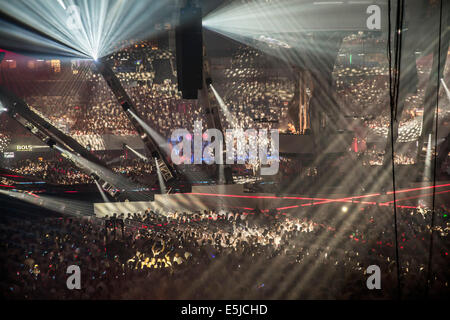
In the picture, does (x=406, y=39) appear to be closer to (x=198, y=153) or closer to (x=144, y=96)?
(x=198, y=153)

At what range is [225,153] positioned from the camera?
8.67m

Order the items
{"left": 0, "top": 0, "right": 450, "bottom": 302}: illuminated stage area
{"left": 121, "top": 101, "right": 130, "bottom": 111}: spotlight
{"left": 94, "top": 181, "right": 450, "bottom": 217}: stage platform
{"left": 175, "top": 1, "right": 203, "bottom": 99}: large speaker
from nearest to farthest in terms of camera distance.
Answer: {"left": 0, "top": 0, "right": 450, "bottom": 302}: illuminated stage area, {"left": 175, "top": 1, "right": 203, "bottom": 99}: large speaker, {"left": 121, "top": 101, "right": 130, "bottom": 111}: spotlight, {"left": 94, "top": 181, "right": 450, "bottom": 217}: stage platform

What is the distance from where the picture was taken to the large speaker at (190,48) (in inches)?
164

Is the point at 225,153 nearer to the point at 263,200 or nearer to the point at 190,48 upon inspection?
the point at 263,200

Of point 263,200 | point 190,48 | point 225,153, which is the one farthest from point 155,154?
point 190,48

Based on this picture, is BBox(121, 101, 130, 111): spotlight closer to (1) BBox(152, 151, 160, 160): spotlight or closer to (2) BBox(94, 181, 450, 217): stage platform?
(1) BBox(152, 151, 160, 160): spotlight

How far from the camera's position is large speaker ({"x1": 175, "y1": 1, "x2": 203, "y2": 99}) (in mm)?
4163

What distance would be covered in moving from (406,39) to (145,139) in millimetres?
6481

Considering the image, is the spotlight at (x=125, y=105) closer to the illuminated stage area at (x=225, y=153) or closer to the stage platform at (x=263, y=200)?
the illuminated stage area at (x=225, y=153)

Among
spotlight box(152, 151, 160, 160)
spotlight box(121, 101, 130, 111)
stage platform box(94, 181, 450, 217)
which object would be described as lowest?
stage platform box(94, 181, 450, 217)

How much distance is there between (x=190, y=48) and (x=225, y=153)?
4.59 meters

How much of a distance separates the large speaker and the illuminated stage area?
2 cm

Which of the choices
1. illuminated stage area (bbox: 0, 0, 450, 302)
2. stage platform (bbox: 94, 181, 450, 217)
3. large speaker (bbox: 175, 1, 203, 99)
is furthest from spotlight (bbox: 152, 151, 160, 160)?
large speaker (bbox: 175, 1, 203, 99)

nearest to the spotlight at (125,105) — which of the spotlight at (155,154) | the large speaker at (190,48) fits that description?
the spotlight at (155,154)
